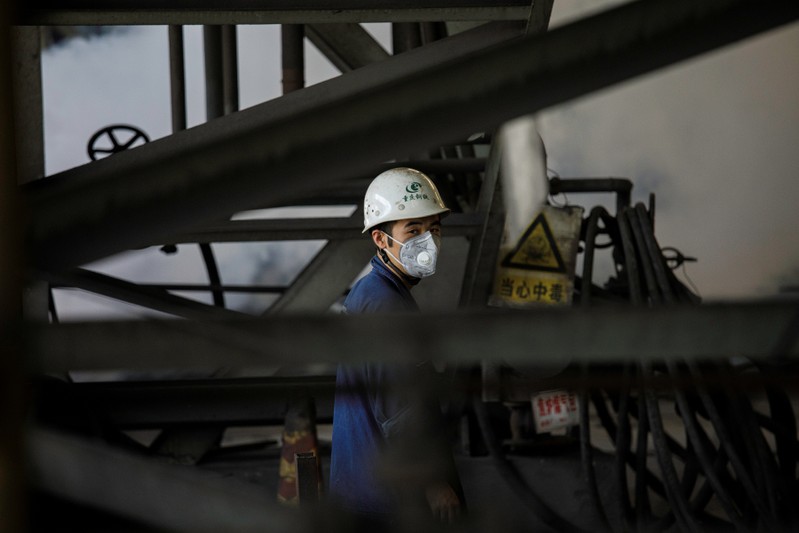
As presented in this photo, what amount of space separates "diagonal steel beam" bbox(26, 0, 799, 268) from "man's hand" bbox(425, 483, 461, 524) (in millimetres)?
1616

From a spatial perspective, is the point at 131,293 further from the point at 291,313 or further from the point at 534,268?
the point at 291,313

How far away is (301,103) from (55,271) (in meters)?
2.05

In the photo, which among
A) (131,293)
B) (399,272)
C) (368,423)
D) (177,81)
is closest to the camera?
(368,423)

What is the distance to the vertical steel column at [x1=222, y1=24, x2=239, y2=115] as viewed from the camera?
239 inches

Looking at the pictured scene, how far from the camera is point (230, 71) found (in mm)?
6078

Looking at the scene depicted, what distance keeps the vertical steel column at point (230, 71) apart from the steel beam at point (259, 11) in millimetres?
2797

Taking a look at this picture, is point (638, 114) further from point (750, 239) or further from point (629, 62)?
point (629, 62)

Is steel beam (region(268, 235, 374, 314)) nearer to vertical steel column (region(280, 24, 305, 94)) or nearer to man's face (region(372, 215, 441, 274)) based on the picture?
vertical steel column (region(280, 24, 305, 94))

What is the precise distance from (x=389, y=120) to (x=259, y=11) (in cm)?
196

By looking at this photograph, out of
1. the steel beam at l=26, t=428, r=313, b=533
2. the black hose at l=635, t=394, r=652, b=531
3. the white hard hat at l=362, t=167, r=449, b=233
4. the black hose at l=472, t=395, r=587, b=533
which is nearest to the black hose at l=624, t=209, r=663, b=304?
the black hose at l=635, t=394, r=652, b=531

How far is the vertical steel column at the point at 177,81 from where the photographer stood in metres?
5.80

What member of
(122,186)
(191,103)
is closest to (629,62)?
(122,186)

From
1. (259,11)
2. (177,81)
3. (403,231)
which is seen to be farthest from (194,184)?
(177,81)

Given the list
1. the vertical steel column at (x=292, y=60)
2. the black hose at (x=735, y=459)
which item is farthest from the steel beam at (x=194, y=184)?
the vertical steel column at (x=292, y=60)
